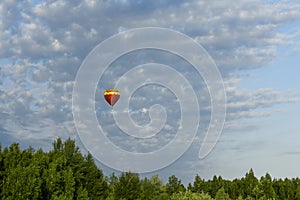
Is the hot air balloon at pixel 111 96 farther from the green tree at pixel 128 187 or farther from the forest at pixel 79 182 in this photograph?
the green tree at pixel 128 187

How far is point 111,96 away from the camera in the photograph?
55938mm

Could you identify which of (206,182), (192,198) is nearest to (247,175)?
(206,182)

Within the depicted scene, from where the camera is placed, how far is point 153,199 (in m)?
64.9

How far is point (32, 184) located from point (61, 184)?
20.6 ft

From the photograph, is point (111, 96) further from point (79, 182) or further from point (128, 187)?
point (128, 187)

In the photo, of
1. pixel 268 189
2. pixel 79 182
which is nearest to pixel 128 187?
pixel 79 182

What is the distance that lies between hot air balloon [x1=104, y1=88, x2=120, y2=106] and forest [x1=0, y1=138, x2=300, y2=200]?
29.0 ft

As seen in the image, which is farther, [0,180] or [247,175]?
[247,175]

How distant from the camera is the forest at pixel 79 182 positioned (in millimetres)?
43156

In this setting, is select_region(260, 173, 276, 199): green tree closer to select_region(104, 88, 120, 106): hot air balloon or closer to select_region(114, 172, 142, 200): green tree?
select_region(114, 172, 142, 200): green tree

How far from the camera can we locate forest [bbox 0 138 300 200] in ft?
142

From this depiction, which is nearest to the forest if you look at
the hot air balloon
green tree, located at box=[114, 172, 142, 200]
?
green tree, located at box=[114, 172, 142, 200]

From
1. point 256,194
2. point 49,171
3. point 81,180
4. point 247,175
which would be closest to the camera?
point 49,171

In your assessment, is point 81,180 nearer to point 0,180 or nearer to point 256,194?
point 0,180
